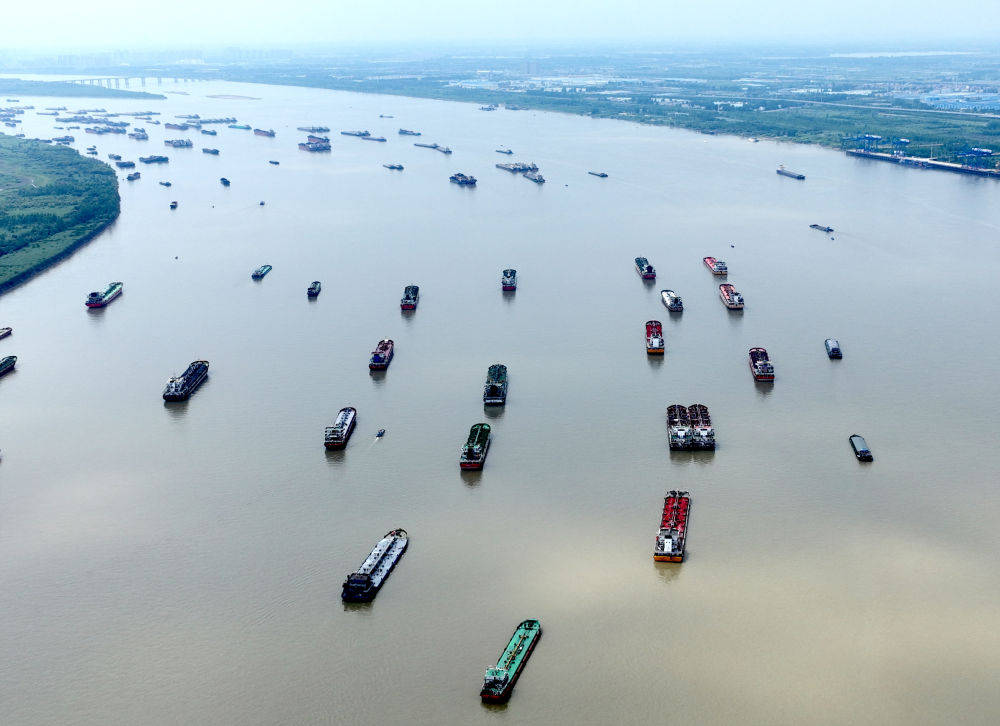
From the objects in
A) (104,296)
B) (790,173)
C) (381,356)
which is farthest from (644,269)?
(790,173)

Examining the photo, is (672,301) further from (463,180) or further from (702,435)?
(463,180)

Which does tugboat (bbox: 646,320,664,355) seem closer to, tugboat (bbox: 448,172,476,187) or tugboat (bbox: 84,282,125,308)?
tugboat (bbox: 84,282,125,308)

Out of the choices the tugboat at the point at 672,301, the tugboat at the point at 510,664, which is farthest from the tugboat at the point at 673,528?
the tugboat at the point at 672,301

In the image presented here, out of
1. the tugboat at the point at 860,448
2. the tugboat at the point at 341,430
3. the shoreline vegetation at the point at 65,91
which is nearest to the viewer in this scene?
the tugboat at the point at 860,448

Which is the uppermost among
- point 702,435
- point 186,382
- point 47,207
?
point 702,435

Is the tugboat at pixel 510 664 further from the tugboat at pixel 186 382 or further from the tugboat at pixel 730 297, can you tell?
the tugboat at pixel 730 297

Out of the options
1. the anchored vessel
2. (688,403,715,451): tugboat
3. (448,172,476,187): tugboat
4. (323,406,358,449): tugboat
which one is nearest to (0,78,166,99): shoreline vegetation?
(448,172,476,187): tugboat
